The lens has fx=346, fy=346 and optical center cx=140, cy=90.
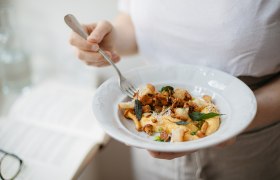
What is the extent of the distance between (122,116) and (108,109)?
0.10 ft

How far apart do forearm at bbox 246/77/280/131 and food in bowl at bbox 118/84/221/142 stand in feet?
0.34

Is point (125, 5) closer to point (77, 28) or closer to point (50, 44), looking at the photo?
point (77, 28)

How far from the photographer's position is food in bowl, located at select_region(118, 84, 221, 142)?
61 centimetres

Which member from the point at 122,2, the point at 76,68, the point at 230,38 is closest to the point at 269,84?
the point at 230,38

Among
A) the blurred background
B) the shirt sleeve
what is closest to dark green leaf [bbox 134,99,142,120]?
the shirt sleeve

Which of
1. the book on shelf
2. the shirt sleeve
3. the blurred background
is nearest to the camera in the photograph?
the book on shelf

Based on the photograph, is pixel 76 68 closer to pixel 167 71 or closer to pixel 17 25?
pixel 17 25

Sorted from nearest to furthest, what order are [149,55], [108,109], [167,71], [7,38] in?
1. [108,109]
2. [167,71]
3. [149,55]
4. [7,38]

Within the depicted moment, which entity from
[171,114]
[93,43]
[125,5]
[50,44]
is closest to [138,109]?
[171,114]

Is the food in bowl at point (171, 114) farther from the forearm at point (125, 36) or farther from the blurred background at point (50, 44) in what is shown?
the blurred background at point (50, 44)

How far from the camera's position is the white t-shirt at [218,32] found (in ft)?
2.20

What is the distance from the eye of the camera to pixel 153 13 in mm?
786

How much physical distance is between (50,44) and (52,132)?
448 mm

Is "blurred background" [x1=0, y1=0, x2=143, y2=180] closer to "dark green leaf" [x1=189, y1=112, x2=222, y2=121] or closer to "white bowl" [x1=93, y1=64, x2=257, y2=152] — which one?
"white bowl" [x1=93, y1=64, x2=257, y2=152]
